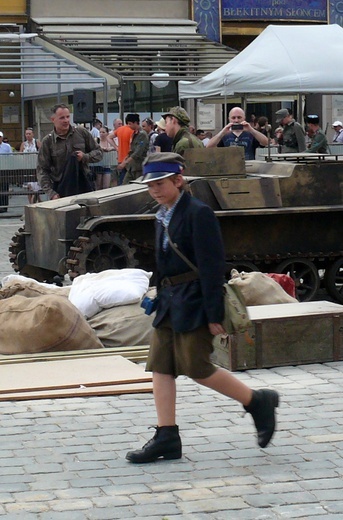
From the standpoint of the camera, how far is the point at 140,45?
30406mm

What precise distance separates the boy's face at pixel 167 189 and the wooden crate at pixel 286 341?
7.76 feet

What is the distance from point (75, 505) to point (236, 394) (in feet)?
3.77

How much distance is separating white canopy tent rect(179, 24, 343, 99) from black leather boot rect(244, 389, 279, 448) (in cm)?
1395

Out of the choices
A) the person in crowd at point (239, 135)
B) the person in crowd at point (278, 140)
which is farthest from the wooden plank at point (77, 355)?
the person in crowd at point (278, 140)

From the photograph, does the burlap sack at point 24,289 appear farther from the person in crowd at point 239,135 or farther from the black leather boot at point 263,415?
the person in crowd at point 239,135

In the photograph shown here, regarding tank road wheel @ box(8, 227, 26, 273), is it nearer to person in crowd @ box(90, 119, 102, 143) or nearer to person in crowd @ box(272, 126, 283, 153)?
person in crowd @ box(272, 126, 283, 153)

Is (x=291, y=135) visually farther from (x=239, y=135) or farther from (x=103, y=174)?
(x=103, y=174)

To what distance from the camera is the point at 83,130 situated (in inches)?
504

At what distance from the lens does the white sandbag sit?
9.44 m

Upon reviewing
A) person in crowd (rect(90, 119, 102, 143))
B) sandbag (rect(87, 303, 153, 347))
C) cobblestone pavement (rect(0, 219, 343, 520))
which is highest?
person in crowd (rect(90, 119, 102, 143))

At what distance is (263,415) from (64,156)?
704 centimetres

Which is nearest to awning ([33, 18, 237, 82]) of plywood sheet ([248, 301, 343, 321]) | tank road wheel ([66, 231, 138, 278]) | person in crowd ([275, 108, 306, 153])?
person in crowd ([275, 108, 306, 153])

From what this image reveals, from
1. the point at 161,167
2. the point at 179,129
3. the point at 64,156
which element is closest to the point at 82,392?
the point at 161,167

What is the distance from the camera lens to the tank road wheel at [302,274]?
12484mm
